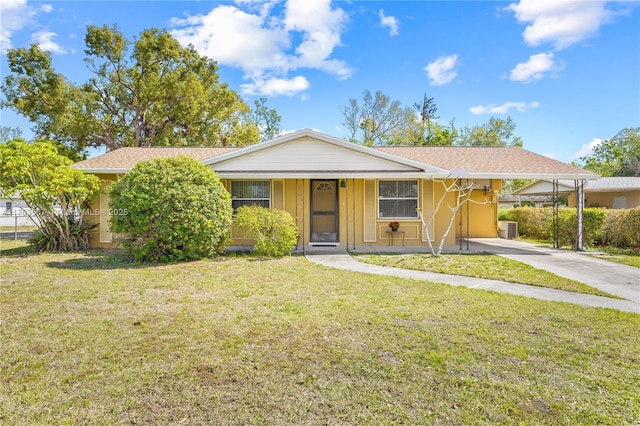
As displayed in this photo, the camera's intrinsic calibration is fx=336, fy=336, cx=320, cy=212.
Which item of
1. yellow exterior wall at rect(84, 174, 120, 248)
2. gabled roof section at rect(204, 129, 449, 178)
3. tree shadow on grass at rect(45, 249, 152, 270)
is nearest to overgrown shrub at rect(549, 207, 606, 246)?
gabled roof section at rect(204, 129, 449, 178)

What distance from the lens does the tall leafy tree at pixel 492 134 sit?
38719mm

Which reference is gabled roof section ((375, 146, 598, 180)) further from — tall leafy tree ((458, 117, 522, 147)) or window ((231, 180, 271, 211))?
tall leafy tree ((458, 117, 522, 147))

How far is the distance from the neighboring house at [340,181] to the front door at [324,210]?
0.12ft

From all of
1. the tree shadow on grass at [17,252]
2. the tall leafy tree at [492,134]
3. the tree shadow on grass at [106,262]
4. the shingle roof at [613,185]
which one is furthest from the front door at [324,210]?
the tall leafy tree at [492,134]

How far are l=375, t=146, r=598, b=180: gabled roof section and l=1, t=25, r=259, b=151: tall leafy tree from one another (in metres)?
15.4

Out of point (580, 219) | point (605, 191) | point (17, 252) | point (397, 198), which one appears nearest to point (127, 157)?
point (17, 252)

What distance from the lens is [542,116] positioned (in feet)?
71.7

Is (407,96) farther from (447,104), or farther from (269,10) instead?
(269,10)

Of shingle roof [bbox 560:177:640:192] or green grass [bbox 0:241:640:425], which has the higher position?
shingle roof [bbox 560:177:640:192]

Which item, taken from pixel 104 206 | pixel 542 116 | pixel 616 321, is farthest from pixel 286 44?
pixel 616 321

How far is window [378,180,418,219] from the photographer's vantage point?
1212 centimetres

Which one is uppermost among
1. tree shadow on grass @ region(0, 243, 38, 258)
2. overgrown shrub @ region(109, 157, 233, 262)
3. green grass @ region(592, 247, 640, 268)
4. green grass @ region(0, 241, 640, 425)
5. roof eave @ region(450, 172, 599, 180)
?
roof eave @ region(450, 172, 599, 180)

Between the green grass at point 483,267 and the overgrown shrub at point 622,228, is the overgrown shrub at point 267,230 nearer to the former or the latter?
the green grass at point 483,267

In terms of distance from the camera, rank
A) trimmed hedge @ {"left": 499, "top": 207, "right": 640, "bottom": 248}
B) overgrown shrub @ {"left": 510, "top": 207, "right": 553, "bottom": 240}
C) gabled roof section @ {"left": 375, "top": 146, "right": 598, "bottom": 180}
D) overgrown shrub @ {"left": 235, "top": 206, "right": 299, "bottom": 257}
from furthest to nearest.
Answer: overgrown shrub @ {"left": 510, "top": 207, "right": 553, "bottom": 240} → trimmed hedge @ {"left": 499, "top": 207, "right": 640, "bottom": 248} → gabled roof section @ {"left": 375, "top": 146, "right": 598, "bottom": 180} → overgrown shrub @ {"left": 235, "top": 206, "right": 299, "bottom": 257}
